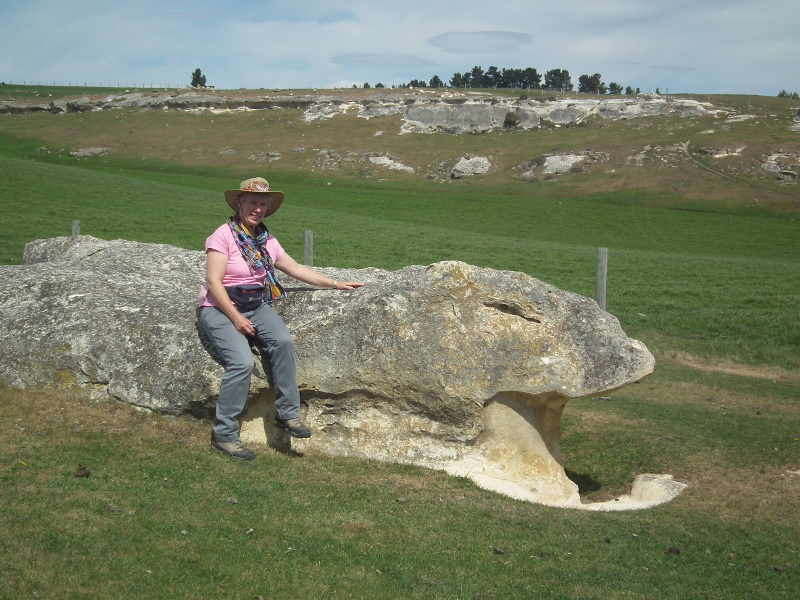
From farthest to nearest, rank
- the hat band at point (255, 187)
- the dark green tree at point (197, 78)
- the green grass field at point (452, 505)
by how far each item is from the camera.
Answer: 1. the dark green tree at point (197, 78)
2. the hat band at point (255, 187)
3. the green grass field at point (452, 505)

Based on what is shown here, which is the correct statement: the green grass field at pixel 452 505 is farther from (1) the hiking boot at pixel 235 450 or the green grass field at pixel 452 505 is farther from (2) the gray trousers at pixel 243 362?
(2) the gray trousers at pixel 243 362

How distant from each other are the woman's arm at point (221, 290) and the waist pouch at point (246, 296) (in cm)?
20

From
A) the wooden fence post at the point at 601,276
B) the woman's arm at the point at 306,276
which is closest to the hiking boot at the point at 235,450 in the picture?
the woman's arm at the point at 306,276

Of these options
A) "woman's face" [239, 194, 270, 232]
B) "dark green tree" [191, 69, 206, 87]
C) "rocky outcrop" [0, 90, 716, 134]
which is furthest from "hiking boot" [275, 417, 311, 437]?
"dark green tree" [191, 69, 206, 87]

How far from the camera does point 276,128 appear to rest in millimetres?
83875

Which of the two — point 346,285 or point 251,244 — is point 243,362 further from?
point 346,285

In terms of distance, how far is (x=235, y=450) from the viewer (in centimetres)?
786

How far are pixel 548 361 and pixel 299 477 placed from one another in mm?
2900

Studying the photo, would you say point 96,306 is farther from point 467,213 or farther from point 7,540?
point 467,213

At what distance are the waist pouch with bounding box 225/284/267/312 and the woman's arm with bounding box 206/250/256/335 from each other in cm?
20

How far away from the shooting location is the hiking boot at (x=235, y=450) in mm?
7840

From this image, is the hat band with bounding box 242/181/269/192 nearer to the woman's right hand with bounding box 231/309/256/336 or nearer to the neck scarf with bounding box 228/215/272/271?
the neck scarf with bounding box 228/215/272/271

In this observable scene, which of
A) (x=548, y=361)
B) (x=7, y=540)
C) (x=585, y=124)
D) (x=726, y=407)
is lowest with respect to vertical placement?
(x=726, y=407)

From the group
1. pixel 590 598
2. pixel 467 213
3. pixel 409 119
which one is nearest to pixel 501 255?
pixel 467 213
